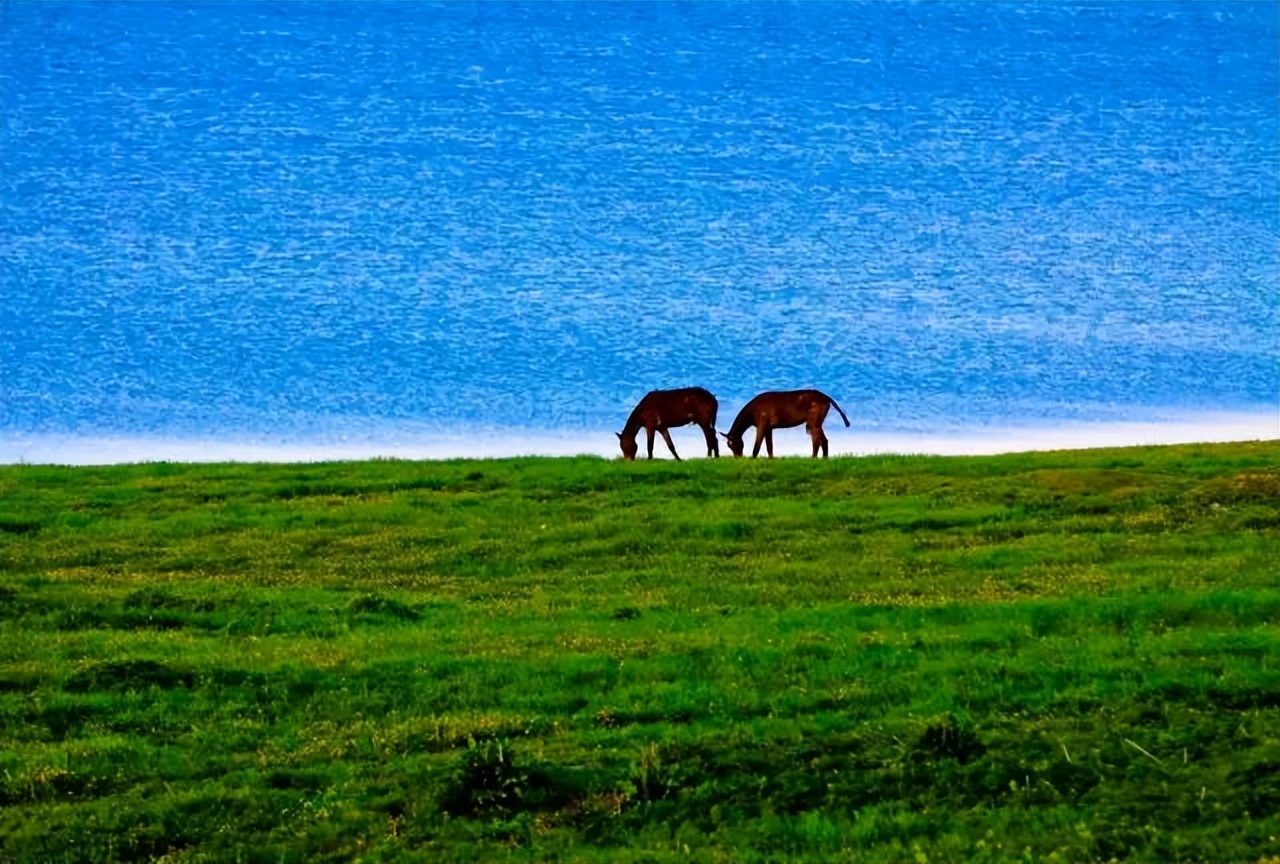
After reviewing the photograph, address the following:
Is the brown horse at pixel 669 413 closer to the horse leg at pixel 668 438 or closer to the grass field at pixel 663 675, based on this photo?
the horse leg at pixel 668 438

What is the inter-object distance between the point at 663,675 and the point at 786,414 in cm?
2709

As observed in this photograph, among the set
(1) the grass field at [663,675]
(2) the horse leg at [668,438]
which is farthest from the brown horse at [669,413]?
(1) the grass field at [663,675]

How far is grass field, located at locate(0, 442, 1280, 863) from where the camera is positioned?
15.4 meters

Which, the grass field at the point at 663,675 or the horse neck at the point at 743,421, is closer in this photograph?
the grass field at the point at 663,675

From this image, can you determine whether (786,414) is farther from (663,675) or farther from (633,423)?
(663,675)

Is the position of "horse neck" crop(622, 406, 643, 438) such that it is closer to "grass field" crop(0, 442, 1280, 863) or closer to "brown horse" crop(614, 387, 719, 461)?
"brown horse" crop(614, 387, 719, 461)

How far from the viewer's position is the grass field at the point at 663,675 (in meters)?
15.4

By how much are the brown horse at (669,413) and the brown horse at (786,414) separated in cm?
110

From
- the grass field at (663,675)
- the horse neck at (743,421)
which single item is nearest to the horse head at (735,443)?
the horse neck at (743,421)

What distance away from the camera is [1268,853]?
1376cm

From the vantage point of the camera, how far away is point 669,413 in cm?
4881

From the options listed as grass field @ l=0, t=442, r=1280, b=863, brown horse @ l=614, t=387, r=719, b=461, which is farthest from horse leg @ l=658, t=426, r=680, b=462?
grass field @ l=0, t=442, r=1280, b=863

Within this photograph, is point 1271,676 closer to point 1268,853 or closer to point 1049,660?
point 1049,660

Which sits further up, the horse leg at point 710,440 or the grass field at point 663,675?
the horse leg at point 710,440
